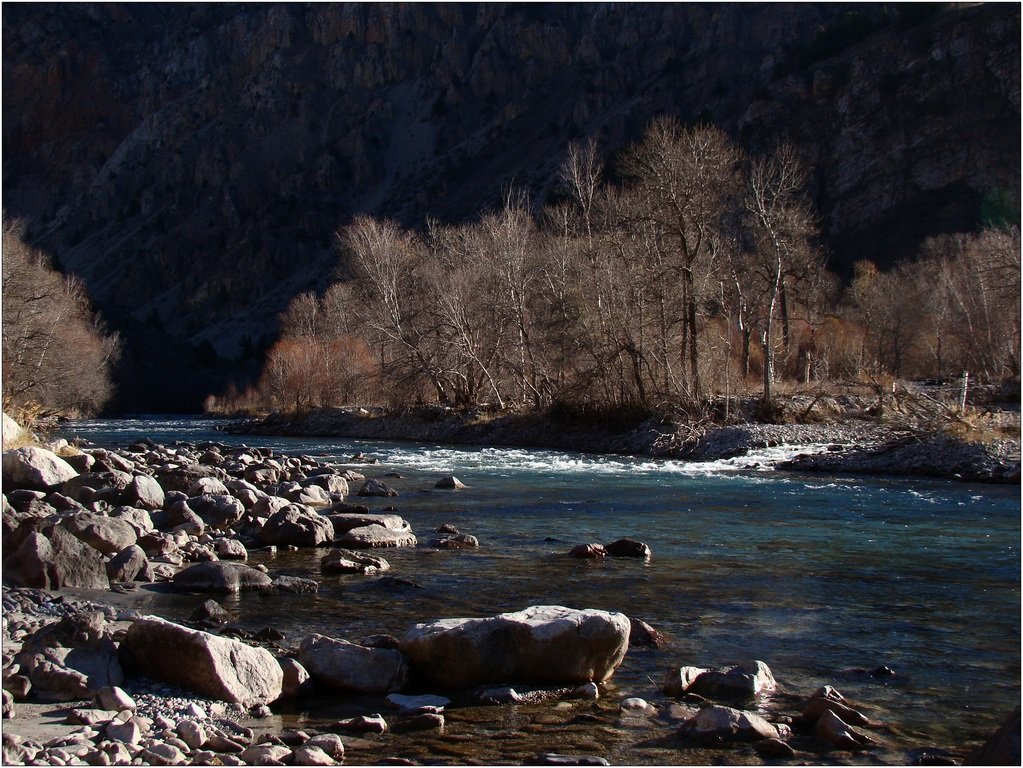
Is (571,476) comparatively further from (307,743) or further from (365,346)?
(365,346)

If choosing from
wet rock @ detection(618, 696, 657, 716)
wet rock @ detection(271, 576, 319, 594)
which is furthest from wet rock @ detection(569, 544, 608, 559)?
wet rock @ detection(618, 696, 657, 716)

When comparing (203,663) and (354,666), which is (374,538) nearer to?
(354,666)

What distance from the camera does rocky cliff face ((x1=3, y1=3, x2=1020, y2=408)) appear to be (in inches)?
3391

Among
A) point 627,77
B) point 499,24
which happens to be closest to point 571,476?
point 627,77

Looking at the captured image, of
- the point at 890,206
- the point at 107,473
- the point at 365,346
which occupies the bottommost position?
the point at 107,473

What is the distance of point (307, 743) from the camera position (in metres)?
5.59

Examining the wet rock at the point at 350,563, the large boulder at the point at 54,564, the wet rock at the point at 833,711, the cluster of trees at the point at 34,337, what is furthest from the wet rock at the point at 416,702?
the cluster of trees at the point at 34,337

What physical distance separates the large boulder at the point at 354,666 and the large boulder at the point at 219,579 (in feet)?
10.3

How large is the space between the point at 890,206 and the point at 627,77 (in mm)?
63268

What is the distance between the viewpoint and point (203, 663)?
6.40 metres

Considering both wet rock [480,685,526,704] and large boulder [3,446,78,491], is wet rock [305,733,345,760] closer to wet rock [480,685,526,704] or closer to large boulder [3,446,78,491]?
wet rock [480,685,526,704]

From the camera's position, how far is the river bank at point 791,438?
20609 millimetres

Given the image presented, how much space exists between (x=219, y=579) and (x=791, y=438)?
61.9 feet

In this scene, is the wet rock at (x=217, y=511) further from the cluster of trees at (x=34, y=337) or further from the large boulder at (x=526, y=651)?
the cluster of trees at (x=34, y=337)
